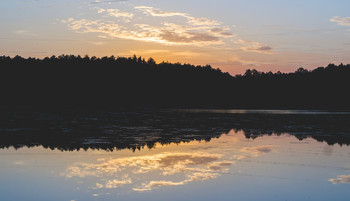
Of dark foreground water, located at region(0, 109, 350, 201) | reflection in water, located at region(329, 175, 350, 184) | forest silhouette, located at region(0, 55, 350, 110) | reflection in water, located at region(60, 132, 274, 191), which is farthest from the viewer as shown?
forest silhouette, located at region(0, 55, 350, 110)

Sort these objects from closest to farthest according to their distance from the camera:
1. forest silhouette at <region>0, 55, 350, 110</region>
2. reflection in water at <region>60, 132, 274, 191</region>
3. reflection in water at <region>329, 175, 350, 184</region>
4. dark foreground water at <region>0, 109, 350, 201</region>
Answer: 1. dark foreground water at <region>0, 109, 350, 201</region>
2. reflection in water at <region>60, 132, 274, 191</region>
3. reflection in water at <region>329, 175, 350, 184</region>
4. forest silhouette at <region>0, 55, 350, 110</region>

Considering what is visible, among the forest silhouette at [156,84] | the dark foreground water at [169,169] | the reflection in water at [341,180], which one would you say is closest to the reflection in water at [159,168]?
the dark foreground water at [169,169]

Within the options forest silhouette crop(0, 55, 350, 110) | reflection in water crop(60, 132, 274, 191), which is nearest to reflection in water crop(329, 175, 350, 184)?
reflection in water crop(60, 132, 274, 191)

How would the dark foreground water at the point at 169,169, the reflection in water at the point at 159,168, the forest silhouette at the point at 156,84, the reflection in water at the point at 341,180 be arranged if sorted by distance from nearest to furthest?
1. the dark foreground water at the point at 169,169
2. the reflection in water at the point at 159,168
3. the reflection in water at the point at 341,180
4. the forest silhouette at the point at 156,84

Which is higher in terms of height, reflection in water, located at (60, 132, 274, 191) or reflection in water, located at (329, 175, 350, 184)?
reflection in water, located at (329, 175, 350, 184)

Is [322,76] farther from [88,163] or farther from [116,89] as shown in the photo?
[88,163]

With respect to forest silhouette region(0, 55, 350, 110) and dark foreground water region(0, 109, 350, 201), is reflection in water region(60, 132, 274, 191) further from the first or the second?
forest silhouette region(0, 55, 350, 110)

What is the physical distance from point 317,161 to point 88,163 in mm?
9500

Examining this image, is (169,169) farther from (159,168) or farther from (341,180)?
(341,180)

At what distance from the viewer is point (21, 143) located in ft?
70.1

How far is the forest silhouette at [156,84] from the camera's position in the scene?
419ft

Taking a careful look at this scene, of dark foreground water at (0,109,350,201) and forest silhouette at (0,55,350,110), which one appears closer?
dark foreground water at (0,109,350,201)

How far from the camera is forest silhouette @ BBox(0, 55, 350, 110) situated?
127625mm

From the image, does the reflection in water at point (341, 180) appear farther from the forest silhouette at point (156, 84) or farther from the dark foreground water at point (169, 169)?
the forest silhouette at point (156, 84)
